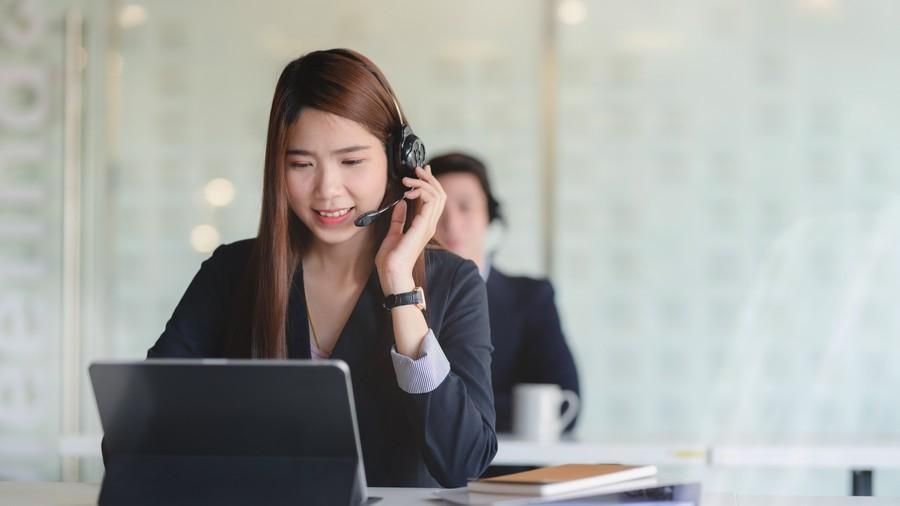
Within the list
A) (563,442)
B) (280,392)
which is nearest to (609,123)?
(563,442)

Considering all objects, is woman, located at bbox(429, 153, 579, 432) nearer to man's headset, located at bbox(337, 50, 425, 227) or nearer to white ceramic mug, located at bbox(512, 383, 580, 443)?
white ceramic mug, located at bbox(512, 383, 580, 443)

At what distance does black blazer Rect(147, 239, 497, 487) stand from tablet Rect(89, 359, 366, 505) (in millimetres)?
283

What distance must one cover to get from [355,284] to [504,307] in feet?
5.31

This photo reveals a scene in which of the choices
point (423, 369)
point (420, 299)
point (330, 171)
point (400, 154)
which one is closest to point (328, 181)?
point (330, 171)

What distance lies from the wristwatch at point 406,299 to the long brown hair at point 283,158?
0.09 metres

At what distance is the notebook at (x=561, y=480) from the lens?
1.40 metres

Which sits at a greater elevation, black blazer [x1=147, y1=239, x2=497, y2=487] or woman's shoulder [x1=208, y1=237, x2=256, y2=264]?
woman's shoulder [x1=208, y1=237, x2=256, y2=264]

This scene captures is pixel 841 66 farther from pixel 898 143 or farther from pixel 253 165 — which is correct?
pixel 253 165

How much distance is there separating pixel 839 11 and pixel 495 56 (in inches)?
54.7

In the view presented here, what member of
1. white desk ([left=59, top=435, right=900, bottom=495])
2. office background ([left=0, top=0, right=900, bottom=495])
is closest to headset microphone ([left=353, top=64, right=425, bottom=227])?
white desk ([left=59, top=435, right=900, bottom=495])

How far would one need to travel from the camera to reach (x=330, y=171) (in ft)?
6.07

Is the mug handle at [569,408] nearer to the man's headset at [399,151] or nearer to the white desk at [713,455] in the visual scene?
the white desk at [713,455]

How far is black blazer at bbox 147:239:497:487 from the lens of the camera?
173 cm

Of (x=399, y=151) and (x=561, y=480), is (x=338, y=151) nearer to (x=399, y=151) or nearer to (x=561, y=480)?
(x=399, y=151)
